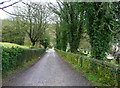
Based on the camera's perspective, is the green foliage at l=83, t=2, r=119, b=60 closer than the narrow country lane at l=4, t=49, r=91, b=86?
No

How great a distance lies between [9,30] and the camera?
1998cm

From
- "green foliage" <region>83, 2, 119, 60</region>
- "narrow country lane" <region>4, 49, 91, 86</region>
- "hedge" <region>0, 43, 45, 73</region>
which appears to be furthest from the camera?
"green foliage" <region>83, 2, 119, 60</region>

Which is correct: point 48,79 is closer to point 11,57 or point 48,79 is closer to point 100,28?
point 11,57

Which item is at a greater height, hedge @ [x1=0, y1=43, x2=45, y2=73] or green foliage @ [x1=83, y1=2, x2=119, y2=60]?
green foliage @ [x1=83, y1=2, x2=119, y2=60]

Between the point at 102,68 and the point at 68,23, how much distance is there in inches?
431

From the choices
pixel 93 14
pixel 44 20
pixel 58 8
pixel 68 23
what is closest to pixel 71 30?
pixel 68 23

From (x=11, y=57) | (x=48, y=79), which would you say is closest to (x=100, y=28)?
(x=48, y=79)

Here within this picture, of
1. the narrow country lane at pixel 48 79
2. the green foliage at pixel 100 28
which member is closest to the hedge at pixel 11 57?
the narrow country lane at pixel 48 79

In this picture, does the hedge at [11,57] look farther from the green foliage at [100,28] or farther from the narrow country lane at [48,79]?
the green foliage at [100,28]

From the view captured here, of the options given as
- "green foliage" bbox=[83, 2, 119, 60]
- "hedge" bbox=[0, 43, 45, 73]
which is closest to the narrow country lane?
"hedge" bbox=[0, 43, 45, 73]

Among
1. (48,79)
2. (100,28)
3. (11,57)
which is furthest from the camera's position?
(11,57)

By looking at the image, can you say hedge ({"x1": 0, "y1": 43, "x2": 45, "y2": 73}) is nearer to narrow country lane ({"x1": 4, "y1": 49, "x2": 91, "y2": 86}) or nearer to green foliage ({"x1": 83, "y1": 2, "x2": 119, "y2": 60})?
narrow country lane ({"x1": 4, "y1": 49, "x2": 91, "y2": 86})

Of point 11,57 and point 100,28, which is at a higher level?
point 100,28

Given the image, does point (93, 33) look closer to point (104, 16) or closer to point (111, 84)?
point (104, 16)
